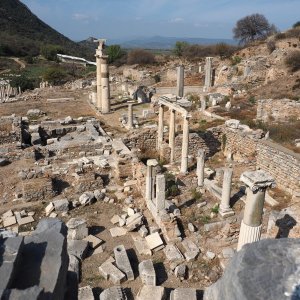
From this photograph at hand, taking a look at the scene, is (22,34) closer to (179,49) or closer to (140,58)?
(140,58)

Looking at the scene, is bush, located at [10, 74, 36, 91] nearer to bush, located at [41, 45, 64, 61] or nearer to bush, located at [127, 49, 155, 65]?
bush, located at [127, 49, 155, 65]

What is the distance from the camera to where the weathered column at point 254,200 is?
655cm

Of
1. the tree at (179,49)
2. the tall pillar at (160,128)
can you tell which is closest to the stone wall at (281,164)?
the tall pillar at (160,128)

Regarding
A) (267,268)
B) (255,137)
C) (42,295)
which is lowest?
(255,137)

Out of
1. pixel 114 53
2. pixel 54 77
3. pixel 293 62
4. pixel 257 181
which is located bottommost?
pixel 54 77

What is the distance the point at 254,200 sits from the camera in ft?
22.0

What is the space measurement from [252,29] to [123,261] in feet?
182

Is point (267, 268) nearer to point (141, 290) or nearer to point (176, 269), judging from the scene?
point (141, 290)

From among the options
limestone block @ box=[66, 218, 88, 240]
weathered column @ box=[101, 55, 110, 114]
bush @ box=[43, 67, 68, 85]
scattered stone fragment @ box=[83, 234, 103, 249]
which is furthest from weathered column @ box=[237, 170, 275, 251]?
bush @ box=[43, 67, 68, 85]

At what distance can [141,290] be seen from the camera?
6656 millimetres

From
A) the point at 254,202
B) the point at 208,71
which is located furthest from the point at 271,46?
the point at 254,202

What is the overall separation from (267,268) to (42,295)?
192 centimetres

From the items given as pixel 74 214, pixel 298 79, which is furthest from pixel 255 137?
pixel 298 79

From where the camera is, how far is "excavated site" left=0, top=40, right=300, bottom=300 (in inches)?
123
